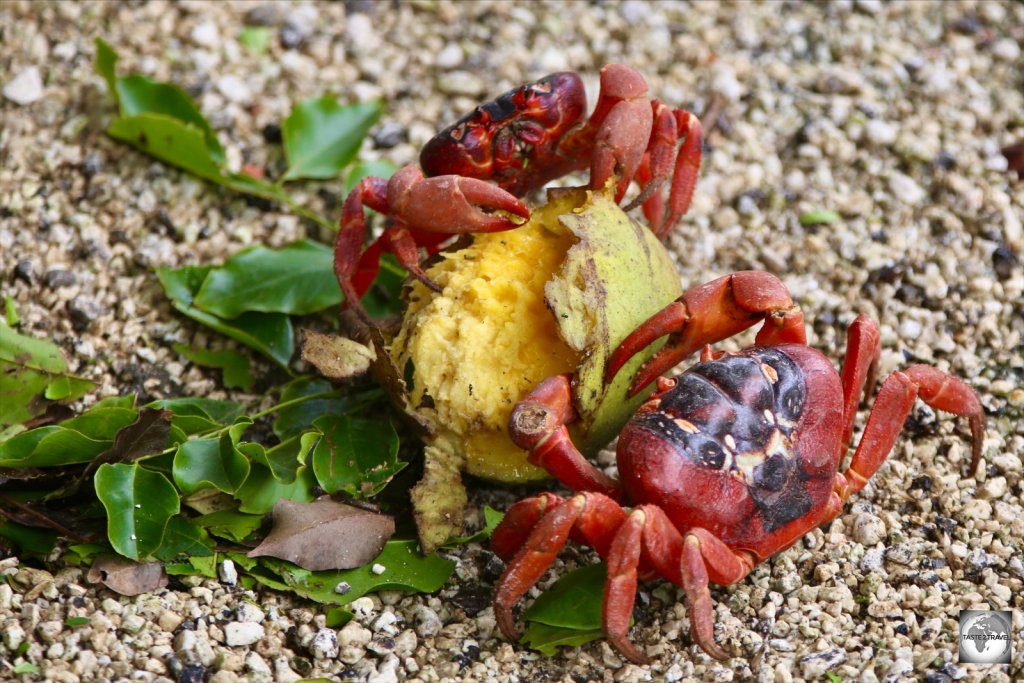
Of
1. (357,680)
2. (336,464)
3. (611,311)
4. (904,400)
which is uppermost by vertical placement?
(611,311)

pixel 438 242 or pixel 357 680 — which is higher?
pixel 438 242

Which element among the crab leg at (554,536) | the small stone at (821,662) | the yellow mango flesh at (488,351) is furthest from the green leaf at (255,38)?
the small stone at (821,662)

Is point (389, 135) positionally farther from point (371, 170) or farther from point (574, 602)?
point (574, 602)

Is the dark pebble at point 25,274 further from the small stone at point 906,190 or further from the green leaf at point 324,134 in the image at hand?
the small stone at point 906,190

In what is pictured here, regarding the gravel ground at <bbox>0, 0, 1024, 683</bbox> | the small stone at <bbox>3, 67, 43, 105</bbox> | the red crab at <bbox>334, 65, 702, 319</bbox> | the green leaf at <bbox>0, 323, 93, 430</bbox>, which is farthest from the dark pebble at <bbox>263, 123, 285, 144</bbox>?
the green leaf at <bbox>0, 323, 93, 430</bbox>

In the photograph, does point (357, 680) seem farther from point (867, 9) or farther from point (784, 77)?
point (867, 9)

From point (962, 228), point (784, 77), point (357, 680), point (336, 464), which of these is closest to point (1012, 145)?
point (962, 228)
